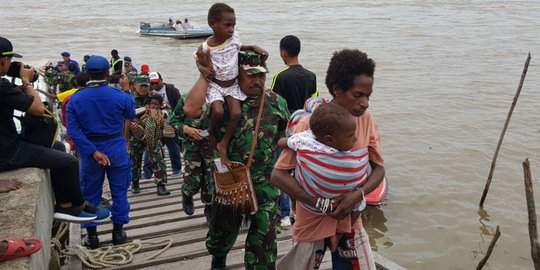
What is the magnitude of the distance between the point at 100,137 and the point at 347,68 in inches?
103

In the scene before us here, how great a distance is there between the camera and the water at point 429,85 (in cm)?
820

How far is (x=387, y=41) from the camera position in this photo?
27.3m

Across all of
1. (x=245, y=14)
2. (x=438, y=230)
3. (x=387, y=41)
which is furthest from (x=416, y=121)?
(x=245, y=14)

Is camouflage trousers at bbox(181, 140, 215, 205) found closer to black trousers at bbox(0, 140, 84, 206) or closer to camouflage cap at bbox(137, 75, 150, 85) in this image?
black trousers at bbox(0, 140, 84, 206)

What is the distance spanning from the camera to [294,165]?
273 centimetres

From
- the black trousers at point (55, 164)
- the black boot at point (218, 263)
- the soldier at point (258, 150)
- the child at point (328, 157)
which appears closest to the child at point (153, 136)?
the black trousers at point (55, 164)

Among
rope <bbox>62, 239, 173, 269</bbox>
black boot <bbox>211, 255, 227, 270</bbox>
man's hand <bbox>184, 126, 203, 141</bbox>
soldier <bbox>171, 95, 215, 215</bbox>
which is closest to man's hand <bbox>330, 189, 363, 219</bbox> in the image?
soldier <bbox>171, 95, 215, 215</bbox>

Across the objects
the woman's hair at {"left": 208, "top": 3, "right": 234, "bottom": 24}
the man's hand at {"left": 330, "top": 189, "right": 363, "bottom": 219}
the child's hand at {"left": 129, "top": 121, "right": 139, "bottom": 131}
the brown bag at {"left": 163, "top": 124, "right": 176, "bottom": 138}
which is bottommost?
the brown bag at {"left": 163, "top": 124, "right": 176, "bottom": 138}

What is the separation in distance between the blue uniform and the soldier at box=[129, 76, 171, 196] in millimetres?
1748

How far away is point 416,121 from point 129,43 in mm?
23167

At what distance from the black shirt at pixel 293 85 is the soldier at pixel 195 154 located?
4.94 ft

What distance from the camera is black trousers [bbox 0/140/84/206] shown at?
3.85 m

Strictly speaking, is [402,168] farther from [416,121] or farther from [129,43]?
[129,43]

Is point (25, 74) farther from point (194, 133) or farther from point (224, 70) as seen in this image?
point (224, 70)
